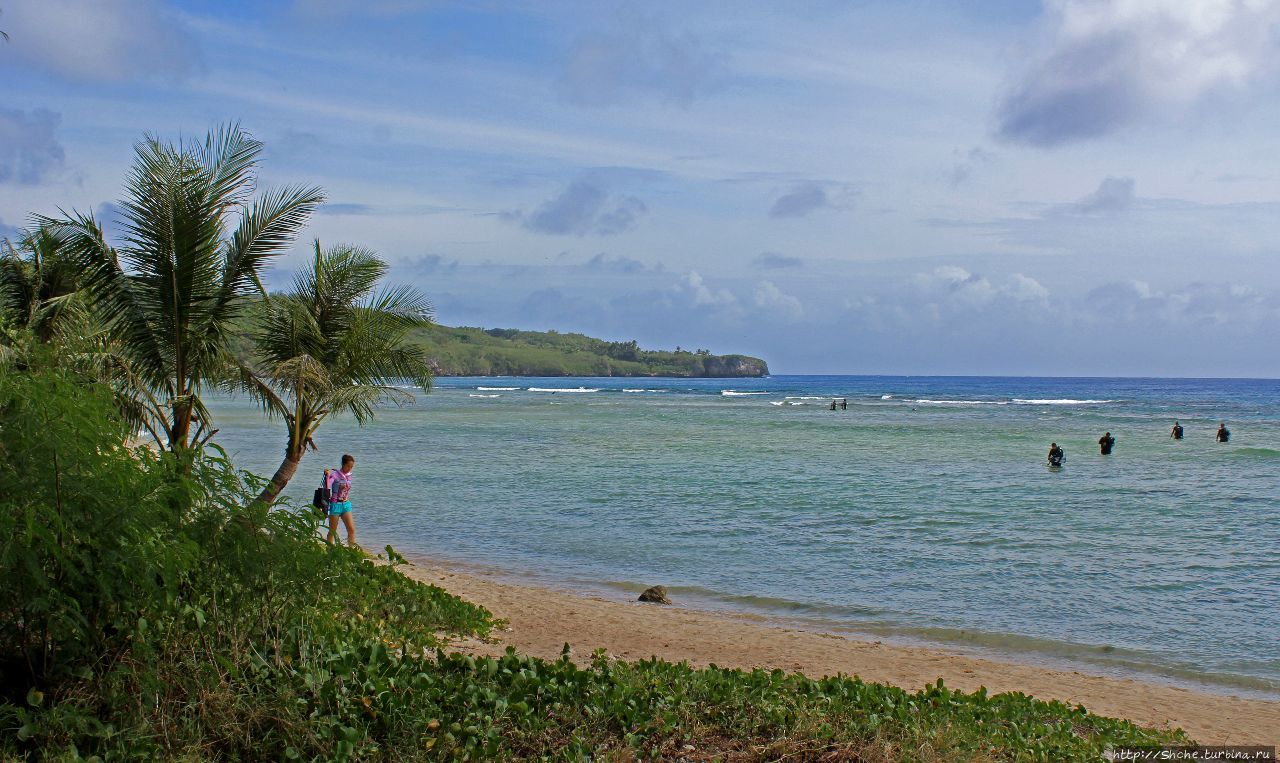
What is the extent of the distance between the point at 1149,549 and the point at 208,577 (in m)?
15.6

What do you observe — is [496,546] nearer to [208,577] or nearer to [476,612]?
[476,612]

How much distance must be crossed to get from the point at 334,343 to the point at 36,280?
185 inches

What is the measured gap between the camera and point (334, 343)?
11281 mm

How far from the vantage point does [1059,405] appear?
79750mm

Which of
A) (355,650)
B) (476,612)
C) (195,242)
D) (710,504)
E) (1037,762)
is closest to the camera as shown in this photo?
(1037,762)

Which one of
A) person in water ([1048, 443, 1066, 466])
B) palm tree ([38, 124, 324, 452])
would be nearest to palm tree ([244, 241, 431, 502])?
palm tree ([38, 124, 324, 452])

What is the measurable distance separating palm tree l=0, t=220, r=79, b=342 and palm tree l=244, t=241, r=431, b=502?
2.12 m

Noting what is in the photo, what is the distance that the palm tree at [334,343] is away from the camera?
10.7 meters

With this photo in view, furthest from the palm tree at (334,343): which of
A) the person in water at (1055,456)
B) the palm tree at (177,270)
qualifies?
the person in water at (1055,456)

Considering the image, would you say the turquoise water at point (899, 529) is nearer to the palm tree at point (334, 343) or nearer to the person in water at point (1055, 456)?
the person in water at point (1055, 456)

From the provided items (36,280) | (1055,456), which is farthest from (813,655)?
(1055,456)

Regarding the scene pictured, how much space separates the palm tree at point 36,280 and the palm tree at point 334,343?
2.12 meters

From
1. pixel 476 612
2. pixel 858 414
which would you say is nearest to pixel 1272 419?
pixel 858 414

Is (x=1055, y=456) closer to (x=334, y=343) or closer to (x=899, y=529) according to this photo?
(x=899, y=529)
